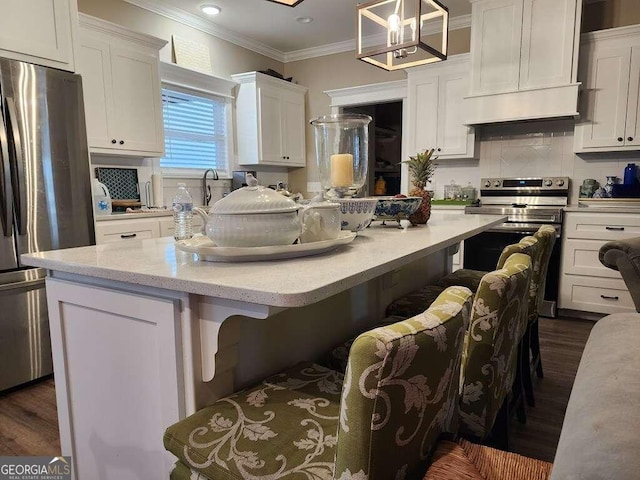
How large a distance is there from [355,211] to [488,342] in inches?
25.5

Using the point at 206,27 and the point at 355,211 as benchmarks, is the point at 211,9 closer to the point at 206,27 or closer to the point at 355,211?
the point at 206,27

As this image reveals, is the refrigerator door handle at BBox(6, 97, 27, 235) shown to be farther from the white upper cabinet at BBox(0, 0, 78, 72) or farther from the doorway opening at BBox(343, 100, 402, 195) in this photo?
the doorway opening at BBox(343, 100, 402, 195)

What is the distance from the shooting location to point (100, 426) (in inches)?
45.6

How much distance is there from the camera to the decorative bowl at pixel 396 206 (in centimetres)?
184

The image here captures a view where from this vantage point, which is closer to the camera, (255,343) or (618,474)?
(618,474)

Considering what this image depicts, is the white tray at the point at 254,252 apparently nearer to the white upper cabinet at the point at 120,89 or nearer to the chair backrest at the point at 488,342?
the chair backrest at the point at 488,342

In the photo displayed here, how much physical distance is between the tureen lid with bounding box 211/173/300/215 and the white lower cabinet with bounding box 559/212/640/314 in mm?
3123

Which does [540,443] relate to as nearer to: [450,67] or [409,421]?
[409,421]

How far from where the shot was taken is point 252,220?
104 centimetres

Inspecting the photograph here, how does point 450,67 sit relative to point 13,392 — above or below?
above

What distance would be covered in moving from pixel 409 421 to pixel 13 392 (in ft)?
8.53

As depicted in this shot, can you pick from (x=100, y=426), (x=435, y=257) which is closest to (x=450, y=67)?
(x=435, y=257)

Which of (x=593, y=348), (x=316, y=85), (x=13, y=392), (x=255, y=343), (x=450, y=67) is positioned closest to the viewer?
(x=593, y=348)

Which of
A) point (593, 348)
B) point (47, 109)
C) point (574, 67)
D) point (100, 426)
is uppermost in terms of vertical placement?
point (574, 67)
